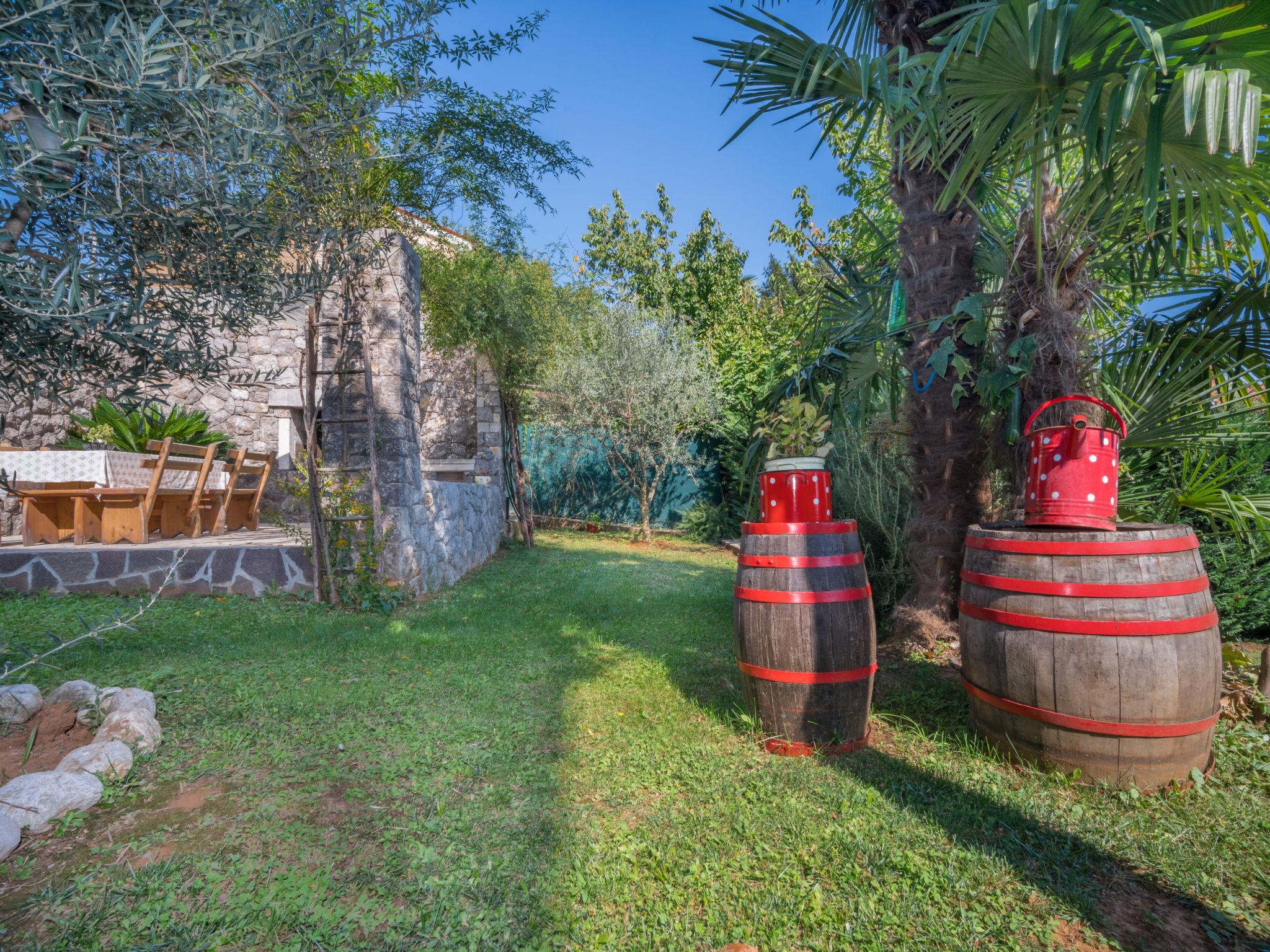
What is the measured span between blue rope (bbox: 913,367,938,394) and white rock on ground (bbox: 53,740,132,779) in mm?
3977

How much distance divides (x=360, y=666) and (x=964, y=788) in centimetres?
311

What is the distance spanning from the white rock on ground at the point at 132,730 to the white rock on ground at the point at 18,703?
0.33 m

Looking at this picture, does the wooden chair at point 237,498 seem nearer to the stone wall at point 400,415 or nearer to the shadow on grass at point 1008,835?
the stone wall at point 400,415

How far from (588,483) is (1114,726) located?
1000 cm

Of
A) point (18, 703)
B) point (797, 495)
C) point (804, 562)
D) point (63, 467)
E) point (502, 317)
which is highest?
point (502, 317)

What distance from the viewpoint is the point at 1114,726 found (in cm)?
210

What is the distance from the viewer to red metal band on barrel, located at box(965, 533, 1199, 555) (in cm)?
211

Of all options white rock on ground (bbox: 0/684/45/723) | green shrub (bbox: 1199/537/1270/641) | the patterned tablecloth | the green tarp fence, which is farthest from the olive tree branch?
the green tarp fence

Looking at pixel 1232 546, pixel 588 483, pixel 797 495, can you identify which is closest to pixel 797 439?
pixel 797 495

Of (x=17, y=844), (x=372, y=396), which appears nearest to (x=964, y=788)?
(x=17, y=844)

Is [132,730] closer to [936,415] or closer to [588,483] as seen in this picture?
[936,415]

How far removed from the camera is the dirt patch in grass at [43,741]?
7.30 ft

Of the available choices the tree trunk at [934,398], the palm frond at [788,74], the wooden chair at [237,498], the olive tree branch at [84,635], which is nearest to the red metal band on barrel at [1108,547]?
the tree trunk at [934,398]

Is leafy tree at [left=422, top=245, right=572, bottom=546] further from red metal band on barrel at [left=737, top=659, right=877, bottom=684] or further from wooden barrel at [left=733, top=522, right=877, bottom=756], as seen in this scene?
red metal band on barrel at [left=737, top=659, right=877, bottom=684]
